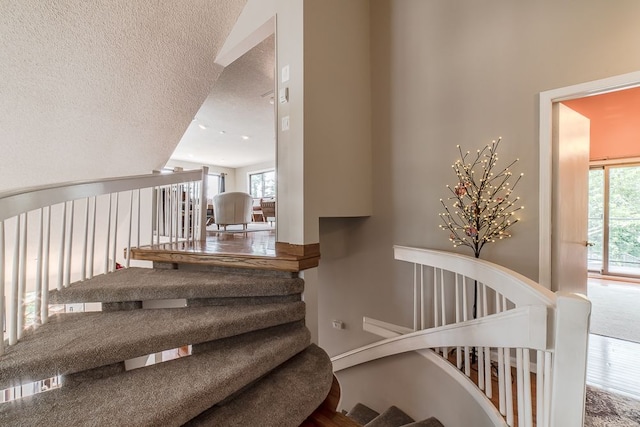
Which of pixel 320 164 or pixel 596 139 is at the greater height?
pixel 596 139

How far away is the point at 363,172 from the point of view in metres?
2.99

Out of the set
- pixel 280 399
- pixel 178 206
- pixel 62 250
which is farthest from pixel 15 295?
pixel 178 206

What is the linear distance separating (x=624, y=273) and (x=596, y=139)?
8.69 ft

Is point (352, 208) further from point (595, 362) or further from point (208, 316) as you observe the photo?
point (595, 362)

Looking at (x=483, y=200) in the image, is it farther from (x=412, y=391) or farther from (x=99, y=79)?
(x=99, y=79)

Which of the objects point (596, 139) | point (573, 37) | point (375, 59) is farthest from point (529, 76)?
point (596, 139)

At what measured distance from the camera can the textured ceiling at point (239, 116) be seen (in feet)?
11.8

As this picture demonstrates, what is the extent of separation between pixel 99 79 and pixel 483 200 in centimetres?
365

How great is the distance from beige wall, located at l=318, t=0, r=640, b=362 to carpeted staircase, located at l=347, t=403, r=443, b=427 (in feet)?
2.15

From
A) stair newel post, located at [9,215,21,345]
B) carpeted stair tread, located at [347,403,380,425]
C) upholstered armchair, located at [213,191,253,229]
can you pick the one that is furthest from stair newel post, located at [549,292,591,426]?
upholstered armchair, located at [213,191,253,229]

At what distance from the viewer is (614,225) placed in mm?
5137

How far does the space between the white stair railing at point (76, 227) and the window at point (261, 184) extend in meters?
5.62

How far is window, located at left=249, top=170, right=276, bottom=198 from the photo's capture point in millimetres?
9945

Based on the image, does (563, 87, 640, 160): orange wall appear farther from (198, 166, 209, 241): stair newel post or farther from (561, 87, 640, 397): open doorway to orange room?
(198, 166, 209, 241): stair newel post
